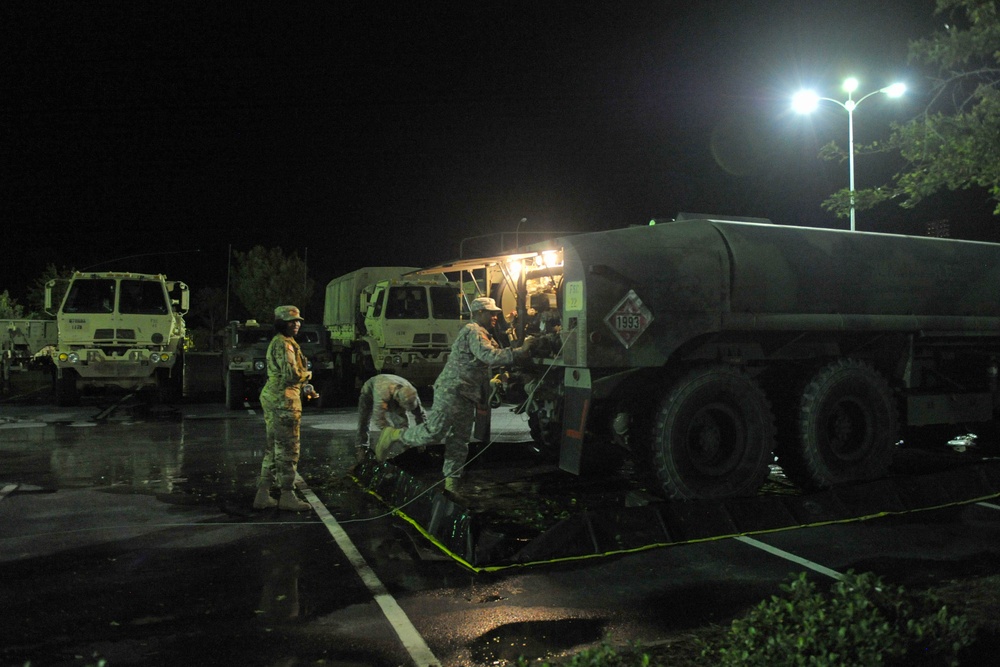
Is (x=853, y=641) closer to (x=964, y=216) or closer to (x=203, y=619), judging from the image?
(x=203, y=619)

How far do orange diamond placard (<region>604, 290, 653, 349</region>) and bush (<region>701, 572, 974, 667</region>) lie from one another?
3.43m

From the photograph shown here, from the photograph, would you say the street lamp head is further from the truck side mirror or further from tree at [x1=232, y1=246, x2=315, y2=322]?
tree at [x1=232, y1=246, x2=315, y2=322]

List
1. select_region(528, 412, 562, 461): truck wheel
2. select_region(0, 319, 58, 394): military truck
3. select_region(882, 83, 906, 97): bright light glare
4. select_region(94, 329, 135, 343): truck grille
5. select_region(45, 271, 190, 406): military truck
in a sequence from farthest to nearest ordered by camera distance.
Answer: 1. select_region(0, 319, 58, 394): military truck
2. select_region(94, 329, 135, 343): truck grille
3. select_region(45, 271, 190, 406): military truck
4. select_region(528, 412, 562, 461): truck wheel
5. select_region(882, 83, 906, 97): bright light glare

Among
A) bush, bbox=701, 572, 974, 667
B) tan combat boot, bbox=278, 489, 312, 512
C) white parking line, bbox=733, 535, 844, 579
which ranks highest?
bush, bbox=701, 572, 974, 667

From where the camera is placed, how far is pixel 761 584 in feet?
18.6

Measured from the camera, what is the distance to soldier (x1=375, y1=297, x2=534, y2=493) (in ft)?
25.8

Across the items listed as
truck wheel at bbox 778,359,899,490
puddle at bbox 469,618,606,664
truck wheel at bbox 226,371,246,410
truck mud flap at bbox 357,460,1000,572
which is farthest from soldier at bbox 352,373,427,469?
truck wheel at bbox 226,371,246,410

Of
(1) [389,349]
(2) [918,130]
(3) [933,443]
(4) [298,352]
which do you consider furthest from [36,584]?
(1) [389,349]

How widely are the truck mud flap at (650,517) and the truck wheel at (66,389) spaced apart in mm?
12211

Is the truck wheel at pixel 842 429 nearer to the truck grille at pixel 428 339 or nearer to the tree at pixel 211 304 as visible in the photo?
the truck grille at pixel 428 339

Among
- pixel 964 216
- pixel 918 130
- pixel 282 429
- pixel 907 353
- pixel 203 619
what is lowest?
pixel 203 619

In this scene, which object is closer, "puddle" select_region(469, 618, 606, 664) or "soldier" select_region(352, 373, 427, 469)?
"puddle" select_region(469, 618, 606, 664)

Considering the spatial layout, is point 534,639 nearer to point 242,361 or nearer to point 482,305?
point 482,305

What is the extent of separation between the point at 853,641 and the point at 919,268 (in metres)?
6.17
